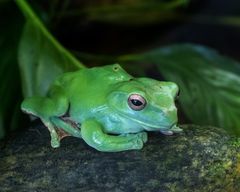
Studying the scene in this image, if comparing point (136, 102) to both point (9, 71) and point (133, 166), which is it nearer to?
point (133, 166)

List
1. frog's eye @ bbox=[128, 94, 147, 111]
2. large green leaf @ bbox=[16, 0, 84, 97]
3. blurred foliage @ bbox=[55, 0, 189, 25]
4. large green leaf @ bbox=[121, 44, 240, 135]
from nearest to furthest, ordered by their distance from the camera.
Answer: frog's eye @ bbox=[128, 94, 147, 111] < large green leaf @ bbox=[16, 0, 84, 97] < large green leaf @ bbox=[121, 44, 240, 135] < blurred foliage @ bbox=[55, 0, 189, 25]

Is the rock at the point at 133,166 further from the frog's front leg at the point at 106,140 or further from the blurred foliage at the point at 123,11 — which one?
the blurred foliage at the point at 123,11

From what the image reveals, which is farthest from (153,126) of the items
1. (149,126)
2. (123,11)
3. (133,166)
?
(123,11)

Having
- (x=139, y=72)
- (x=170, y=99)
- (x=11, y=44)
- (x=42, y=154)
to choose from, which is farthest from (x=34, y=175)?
(x=139, y=72)

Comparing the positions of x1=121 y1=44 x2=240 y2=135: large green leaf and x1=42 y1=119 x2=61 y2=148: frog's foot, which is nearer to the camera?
x1=42 y1=119 x2=61 y2=148: frog's foot

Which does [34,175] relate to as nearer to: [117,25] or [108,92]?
[108,92]

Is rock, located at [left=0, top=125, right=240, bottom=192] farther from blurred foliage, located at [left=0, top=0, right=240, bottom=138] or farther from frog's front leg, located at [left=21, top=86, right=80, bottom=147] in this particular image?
blurred foliage, located at [left=0, top=0, right=240, bottom=138]

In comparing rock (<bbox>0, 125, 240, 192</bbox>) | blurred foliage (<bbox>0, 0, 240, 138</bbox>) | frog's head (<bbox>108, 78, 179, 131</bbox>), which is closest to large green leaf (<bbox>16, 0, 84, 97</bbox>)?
blurred foliage (<bbox>0, 0, 240, 138</bbox>)

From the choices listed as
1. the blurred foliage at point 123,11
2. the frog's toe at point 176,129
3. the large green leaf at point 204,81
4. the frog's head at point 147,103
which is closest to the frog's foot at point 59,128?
the frog's head at point 147,103
